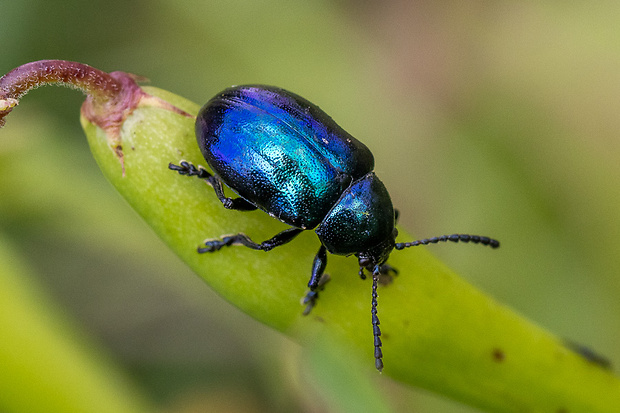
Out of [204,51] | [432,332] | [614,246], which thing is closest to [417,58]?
[204,51]

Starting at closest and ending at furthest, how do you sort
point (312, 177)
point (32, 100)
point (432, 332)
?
point (432, 332) → point (312, 177) → point (32, 100)

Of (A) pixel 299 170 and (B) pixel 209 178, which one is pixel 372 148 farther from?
(B) pixel 209 178

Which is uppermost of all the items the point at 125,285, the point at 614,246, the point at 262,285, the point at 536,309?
the point at 614,246

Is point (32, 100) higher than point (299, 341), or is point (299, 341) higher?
point (299, 341)

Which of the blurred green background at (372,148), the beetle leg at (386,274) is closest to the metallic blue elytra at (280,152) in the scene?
the beetle leg at (386,274)

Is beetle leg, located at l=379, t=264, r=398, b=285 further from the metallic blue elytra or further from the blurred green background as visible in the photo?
the blurred green background

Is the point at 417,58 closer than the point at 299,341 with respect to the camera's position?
No

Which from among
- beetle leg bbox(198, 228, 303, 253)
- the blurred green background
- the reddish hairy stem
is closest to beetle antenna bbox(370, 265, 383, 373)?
beetle leg bbox(198, 228, 303, 253)

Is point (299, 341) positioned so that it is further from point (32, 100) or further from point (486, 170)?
point (32, 100)
